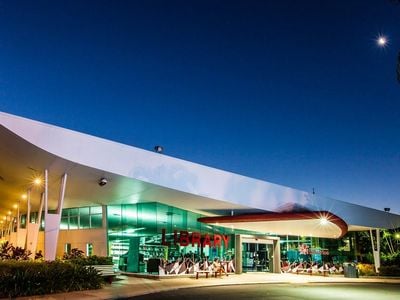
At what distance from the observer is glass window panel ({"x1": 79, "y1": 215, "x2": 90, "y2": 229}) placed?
3044 cm

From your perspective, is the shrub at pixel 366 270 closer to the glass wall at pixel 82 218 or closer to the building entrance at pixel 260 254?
the building entrance at pixel 260 254

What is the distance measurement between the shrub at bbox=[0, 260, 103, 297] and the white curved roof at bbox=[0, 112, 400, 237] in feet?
13.6

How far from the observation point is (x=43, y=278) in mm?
15141

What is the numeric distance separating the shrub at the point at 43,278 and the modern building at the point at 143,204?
2.78 m

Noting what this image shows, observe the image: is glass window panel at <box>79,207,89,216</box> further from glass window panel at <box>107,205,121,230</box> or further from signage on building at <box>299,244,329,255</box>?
signage on building at <box>299,244,329,255</box>

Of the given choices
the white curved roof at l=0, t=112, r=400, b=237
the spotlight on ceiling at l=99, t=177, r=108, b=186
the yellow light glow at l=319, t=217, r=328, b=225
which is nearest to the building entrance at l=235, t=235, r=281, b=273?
the white curved roof at l=0, t=112, r=400, b=237

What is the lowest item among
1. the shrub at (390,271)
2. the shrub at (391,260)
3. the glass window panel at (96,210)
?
the shrub at (390,271)

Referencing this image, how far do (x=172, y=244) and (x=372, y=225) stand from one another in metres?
16.5

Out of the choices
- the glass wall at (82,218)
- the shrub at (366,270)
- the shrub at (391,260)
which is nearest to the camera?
the glass wall at (82,218)

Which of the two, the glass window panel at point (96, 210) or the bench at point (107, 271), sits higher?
the glass window panel at point (96, 210)

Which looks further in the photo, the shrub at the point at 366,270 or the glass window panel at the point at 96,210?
the shrub at the point at 366,270

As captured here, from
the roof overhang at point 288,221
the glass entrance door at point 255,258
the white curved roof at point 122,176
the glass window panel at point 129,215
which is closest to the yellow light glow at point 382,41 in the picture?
the white curved roof at point 122,176

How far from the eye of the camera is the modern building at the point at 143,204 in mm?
17953

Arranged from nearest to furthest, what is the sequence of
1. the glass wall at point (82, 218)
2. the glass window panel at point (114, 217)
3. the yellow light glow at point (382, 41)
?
the yellow light glow at point (382, 41) < the glass window panel at point (114, 217) < the glass wall at point (82, 218)
